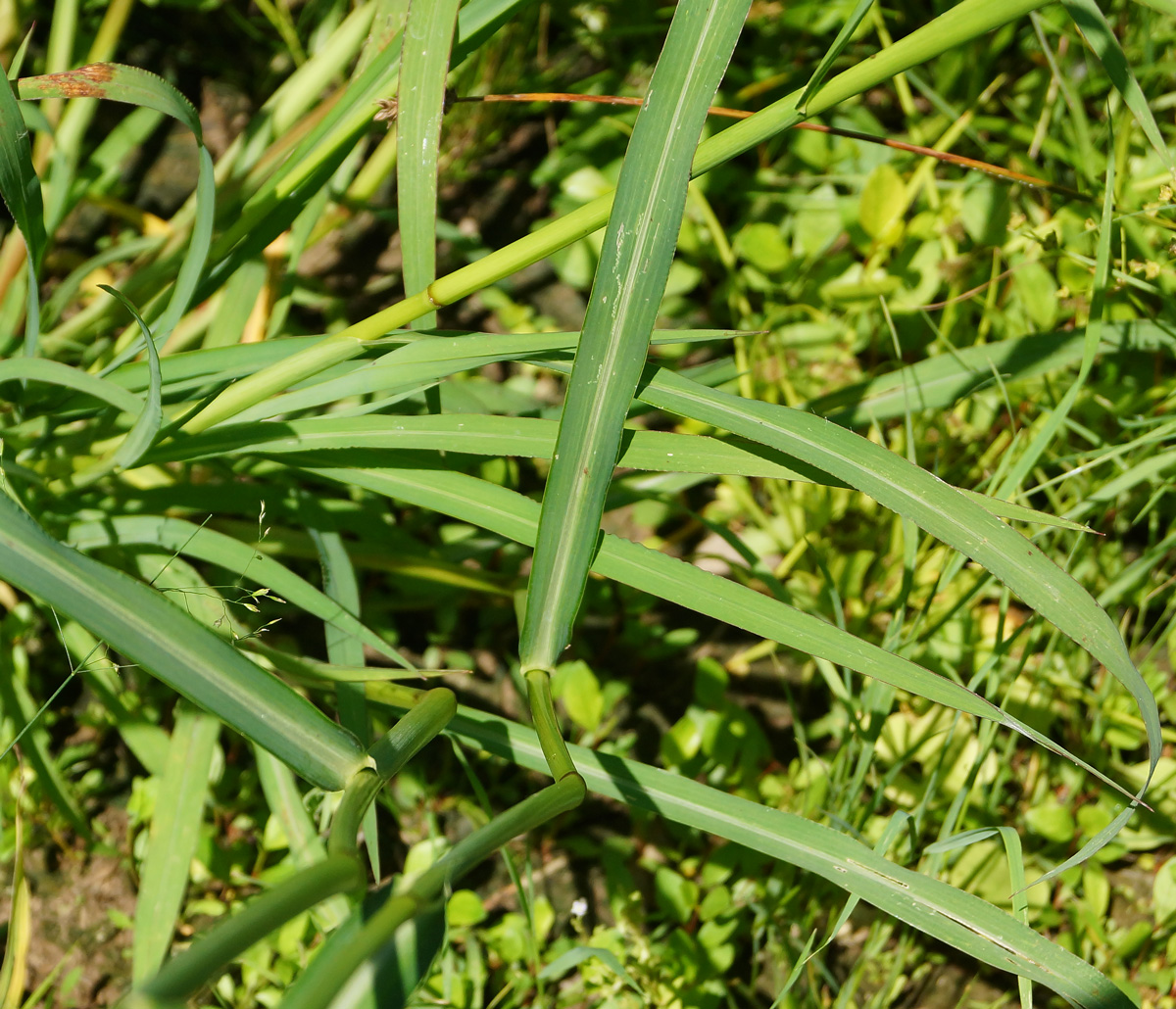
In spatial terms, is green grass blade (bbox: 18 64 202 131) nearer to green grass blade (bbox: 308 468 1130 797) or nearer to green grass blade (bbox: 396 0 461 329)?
green grass blade (bbox: 396 0 461 329)

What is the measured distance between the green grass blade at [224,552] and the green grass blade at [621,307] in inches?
8.7

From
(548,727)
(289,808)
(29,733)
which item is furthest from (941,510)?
(29,733)

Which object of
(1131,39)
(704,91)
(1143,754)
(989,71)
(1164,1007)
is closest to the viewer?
(704,91)

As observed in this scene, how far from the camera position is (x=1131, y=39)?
56.2 inches

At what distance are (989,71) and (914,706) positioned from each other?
3.74 feet

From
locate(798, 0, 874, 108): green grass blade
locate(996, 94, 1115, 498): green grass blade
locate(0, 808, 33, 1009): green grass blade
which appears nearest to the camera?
locate(798, 0, 874, 108): green grass blade

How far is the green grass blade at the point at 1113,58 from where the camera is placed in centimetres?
75

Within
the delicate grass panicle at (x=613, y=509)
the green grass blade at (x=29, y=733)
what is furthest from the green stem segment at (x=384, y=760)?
the green grass blade at (x=29, y=733)

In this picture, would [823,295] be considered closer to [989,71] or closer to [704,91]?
[989,71]

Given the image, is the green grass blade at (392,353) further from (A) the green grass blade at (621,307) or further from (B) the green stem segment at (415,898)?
(B) the green stem segment at (415,898)

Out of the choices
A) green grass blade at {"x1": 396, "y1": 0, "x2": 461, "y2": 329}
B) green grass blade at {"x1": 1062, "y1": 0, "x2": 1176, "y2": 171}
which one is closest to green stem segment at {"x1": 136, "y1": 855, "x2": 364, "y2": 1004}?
green grass blade at {"x1": 396, "y1": 0, "x2": 461, "y2": 329}

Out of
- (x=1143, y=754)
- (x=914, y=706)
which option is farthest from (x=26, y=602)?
(x=1143, y=754)

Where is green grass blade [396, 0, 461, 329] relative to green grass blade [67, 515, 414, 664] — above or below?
above

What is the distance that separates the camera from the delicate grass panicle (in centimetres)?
67
